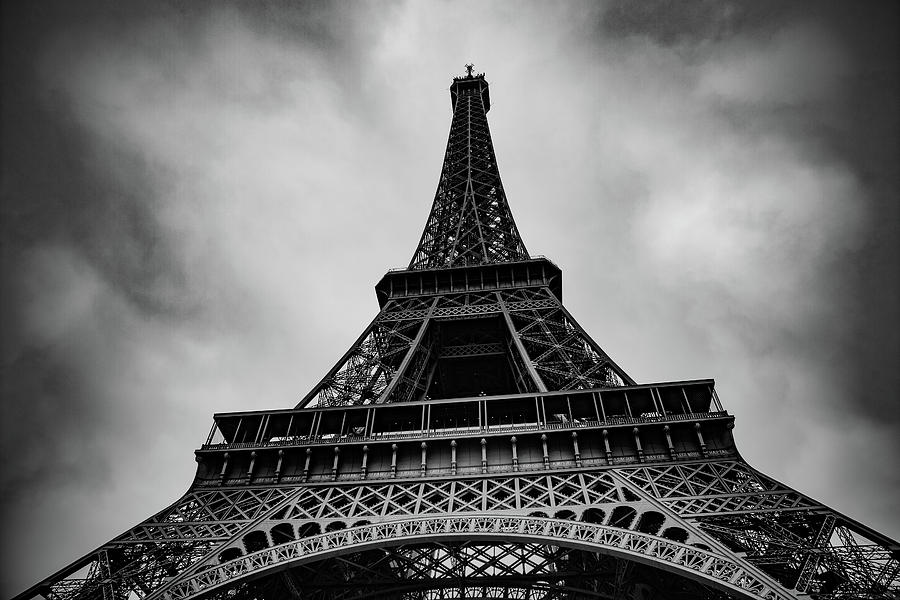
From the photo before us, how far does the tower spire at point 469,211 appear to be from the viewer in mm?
36688

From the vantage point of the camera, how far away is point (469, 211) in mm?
40906

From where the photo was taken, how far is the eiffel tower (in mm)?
14984

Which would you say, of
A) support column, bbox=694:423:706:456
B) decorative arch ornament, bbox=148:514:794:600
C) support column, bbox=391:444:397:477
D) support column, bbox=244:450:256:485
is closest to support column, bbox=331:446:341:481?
support column, bbox=391:444:397:477

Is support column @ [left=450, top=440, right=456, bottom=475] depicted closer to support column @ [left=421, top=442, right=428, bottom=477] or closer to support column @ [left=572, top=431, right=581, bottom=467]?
support column @ [left=421, top=442, right=428, bottom=477]

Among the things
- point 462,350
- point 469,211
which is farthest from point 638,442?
point 469,211

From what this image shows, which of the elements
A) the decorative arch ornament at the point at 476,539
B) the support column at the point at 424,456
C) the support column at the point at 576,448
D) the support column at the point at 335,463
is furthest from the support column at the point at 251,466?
the support column at the point at 576,448

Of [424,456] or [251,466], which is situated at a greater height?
[251,466]

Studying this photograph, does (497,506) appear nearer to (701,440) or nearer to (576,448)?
(576,448)

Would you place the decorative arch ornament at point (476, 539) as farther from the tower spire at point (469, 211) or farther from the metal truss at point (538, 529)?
the tower spire at point (469, 211)

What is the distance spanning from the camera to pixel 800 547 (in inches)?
572

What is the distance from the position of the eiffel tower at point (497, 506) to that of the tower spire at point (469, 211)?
10.1 meters

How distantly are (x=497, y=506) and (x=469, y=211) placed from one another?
26.3 meters

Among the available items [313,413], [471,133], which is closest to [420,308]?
[313,413]

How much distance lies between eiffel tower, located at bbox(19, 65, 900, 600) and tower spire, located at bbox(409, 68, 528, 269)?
1009 centimetres
